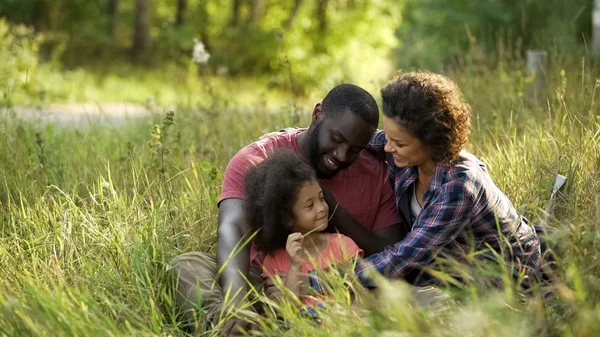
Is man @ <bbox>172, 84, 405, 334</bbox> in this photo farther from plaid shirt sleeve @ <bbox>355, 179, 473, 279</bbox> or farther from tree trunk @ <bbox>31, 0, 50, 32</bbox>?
tree trunk @ <bbox>31, 0, 50, 32</bbox>

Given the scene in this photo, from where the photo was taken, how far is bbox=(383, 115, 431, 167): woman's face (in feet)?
12.6

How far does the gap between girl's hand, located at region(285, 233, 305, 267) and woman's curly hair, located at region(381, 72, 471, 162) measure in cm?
66

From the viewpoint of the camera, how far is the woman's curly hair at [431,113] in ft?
12.4

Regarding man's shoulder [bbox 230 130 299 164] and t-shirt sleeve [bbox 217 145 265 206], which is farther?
man's shoulder [bbox 230 130 299 164]

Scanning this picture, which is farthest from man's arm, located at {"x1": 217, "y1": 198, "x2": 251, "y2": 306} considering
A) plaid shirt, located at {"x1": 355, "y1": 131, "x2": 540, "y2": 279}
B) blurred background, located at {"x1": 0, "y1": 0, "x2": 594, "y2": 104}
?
blurred background, located at {"x1": 0, "y1": 0, "x2": 594, "y2": 104}

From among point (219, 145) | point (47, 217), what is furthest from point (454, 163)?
point (219, 145)

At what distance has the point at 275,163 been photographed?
403 cm

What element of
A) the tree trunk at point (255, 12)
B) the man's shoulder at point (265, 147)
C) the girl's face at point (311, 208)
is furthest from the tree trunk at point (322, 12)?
the girl's face at point (311, 208)

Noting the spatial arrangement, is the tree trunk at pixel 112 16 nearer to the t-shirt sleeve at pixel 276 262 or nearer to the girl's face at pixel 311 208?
the t-shirt sleeve at pixel 276 262

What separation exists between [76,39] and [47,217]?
67.2 ft

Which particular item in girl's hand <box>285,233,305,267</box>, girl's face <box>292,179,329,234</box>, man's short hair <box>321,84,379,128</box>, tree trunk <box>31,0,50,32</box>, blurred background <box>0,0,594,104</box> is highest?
man's short hair <box>321,84,379,128</box>

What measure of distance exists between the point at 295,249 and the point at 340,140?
0.59 m

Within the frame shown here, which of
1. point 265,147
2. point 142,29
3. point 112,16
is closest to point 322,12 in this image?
point 142,29

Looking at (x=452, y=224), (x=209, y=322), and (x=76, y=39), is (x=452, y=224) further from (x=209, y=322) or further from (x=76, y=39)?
(x=76, y=39)
